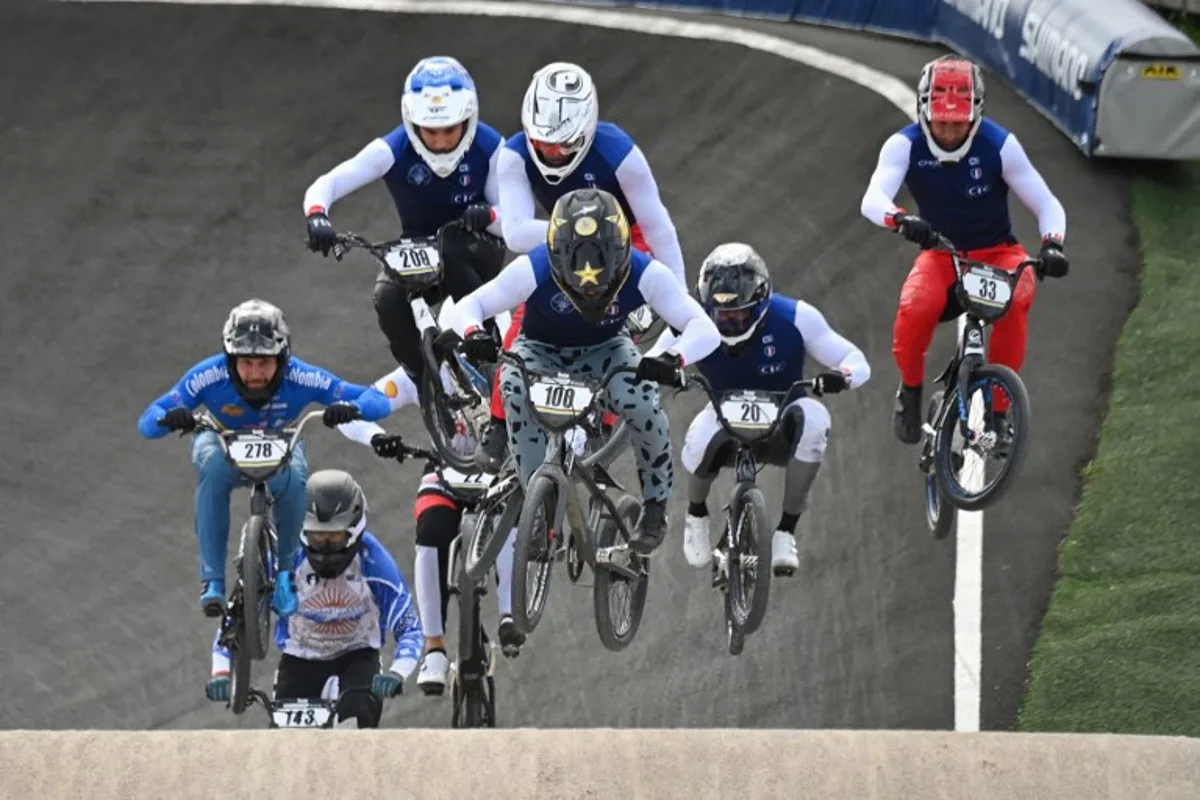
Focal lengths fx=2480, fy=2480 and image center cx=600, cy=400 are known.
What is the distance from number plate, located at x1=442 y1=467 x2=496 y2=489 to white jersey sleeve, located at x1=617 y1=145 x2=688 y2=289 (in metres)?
1.62

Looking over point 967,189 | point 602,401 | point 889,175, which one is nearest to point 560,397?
point 602,401

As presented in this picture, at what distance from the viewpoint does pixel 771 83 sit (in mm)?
22156

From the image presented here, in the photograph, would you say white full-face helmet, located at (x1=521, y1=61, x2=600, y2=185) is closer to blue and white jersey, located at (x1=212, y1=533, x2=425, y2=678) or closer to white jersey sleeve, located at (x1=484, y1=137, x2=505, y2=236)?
white jersey sleeve, located at (x1=484, y1=137, x2=505, y2=236)

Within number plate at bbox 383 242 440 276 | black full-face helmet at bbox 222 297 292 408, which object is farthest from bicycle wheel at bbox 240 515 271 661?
number plate at bbox 383 242 440 276

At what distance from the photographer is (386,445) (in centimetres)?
1406

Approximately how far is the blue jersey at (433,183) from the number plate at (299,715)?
3.28 m

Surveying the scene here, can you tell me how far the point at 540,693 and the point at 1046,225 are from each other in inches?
171

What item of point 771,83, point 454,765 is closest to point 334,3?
point 771,83

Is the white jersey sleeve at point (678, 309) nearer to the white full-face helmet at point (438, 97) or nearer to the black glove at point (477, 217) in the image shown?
the black glove at point (477, 217)

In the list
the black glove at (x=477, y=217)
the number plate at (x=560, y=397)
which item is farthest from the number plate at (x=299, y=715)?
the black glove at (x=477, y=217)

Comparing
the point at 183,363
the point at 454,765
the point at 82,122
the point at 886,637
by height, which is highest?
the point at 82,122

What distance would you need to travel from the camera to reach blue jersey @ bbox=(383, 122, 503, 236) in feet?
50.3

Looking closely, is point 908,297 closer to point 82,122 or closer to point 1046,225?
point 1046,225

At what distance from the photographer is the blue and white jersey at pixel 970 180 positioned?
1473 cm
